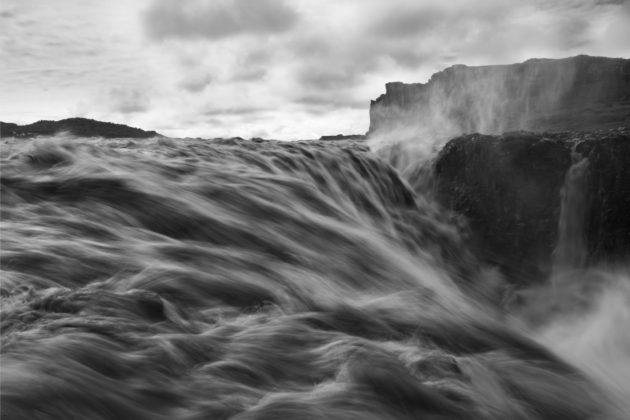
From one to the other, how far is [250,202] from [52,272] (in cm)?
302

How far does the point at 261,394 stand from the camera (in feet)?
9.57

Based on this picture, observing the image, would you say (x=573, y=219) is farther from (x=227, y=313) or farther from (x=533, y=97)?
(x=533, y=97)

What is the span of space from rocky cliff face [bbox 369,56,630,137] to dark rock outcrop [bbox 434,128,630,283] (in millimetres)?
9016

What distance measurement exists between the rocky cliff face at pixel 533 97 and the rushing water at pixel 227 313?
1361 cm

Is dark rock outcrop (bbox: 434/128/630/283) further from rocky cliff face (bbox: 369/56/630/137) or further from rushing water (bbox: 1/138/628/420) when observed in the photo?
rocky cliff face (bbox: 369/56/630/137)

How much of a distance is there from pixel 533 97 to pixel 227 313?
19.7 metres

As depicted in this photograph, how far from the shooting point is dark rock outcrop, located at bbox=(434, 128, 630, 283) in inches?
368

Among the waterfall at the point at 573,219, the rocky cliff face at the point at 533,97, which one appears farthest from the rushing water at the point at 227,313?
the rocky cliff face at the point at 533,97

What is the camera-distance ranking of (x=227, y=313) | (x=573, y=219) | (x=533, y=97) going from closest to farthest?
(x=227, y=313) → (x=573, y=219) → (x=533, y=97)

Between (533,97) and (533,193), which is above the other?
(533,97)

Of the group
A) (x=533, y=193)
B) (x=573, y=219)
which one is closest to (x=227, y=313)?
(x=533, y=193)

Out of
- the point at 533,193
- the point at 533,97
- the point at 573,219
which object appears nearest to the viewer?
the point at 573,219

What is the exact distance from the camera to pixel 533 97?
2089 centimetres

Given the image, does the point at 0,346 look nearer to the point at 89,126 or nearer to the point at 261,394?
the point at 261,394
